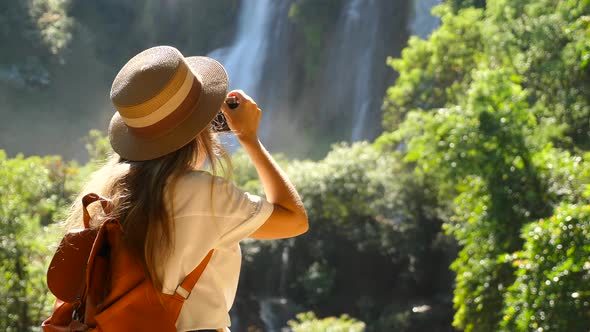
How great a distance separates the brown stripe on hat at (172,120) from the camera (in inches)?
74.5

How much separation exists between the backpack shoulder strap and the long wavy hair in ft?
0.19

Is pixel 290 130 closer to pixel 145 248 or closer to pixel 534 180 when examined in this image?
pixel 534 180

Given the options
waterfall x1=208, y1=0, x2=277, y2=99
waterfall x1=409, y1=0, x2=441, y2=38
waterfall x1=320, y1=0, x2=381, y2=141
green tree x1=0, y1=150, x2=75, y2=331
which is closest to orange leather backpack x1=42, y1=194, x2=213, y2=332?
green tree x1=0, y1=150, x2=75, y2=331

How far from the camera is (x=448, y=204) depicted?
52.3ft

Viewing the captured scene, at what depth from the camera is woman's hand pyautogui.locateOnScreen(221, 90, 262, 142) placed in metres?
2.06

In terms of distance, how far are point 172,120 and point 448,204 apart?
14477 millimetres

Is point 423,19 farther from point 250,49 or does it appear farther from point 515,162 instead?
point 515,162

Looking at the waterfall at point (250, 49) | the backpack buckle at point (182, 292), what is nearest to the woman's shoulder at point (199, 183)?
the backpack buckle at point (182, 292)

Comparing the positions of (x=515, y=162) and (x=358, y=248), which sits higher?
(x=358, y=248)

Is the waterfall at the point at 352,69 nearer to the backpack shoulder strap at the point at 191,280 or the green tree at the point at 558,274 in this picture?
the green tree at the point at 558,274

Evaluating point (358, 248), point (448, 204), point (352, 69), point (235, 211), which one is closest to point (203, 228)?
point (235, 211)

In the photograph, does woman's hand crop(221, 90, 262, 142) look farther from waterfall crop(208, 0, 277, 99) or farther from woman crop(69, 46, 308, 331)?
waterfall crop(208, 0, 277, 99)

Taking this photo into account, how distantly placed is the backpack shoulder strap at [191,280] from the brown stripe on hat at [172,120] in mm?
322

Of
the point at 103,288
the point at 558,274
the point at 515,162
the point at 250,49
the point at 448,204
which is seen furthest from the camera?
the point at 250,49
